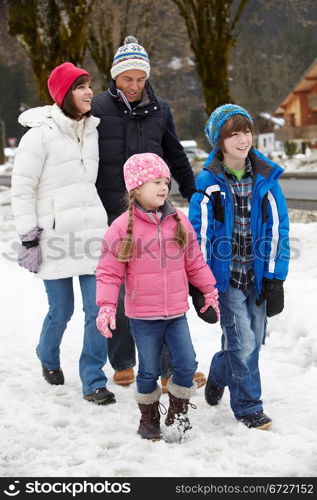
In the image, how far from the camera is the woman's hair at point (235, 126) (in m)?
3.74

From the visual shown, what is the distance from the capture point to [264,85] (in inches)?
2630

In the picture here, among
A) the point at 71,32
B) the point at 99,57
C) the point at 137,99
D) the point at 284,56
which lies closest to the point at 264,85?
the point at 284,56

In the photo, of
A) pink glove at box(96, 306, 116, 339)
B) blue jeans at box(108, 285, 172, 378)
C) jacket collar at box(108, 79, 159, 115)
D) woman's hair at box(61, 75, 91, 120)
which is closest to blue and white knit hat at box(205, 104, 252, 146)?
jacket collar at box(108, 79, 159, 115)

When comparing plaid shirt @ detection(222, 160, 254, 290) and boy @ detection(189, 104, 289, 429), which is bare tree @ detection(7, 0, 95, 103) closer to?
boy @ detection(189, 104, 289, 429)

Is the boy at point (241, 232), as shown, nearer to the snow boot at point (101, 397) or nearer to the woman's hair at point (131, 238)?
the woman's hair at point (131, 238)

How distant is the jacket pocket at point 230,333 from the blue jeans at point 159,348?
9.8 inches

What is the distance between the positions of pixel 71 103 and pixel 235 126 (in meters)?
1.22

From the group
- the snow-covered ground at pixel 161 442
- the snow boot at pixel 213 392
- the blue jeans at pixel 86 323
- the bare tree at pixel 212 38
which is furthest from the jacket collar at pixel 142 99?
the bare tree at pixel 212 38

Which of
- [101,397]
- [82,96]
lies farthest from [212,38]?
[101,397]

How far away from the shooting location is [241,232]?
3834 millimetres

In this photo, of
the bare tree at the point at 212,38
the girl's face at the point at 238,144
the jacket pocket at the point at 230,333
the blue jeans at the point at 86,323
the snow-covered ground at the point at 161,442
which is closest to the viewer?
the snow-covered ground at the point at 161,442

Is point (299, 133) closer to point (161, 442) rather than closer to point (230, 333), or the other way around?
point (230, 333)
